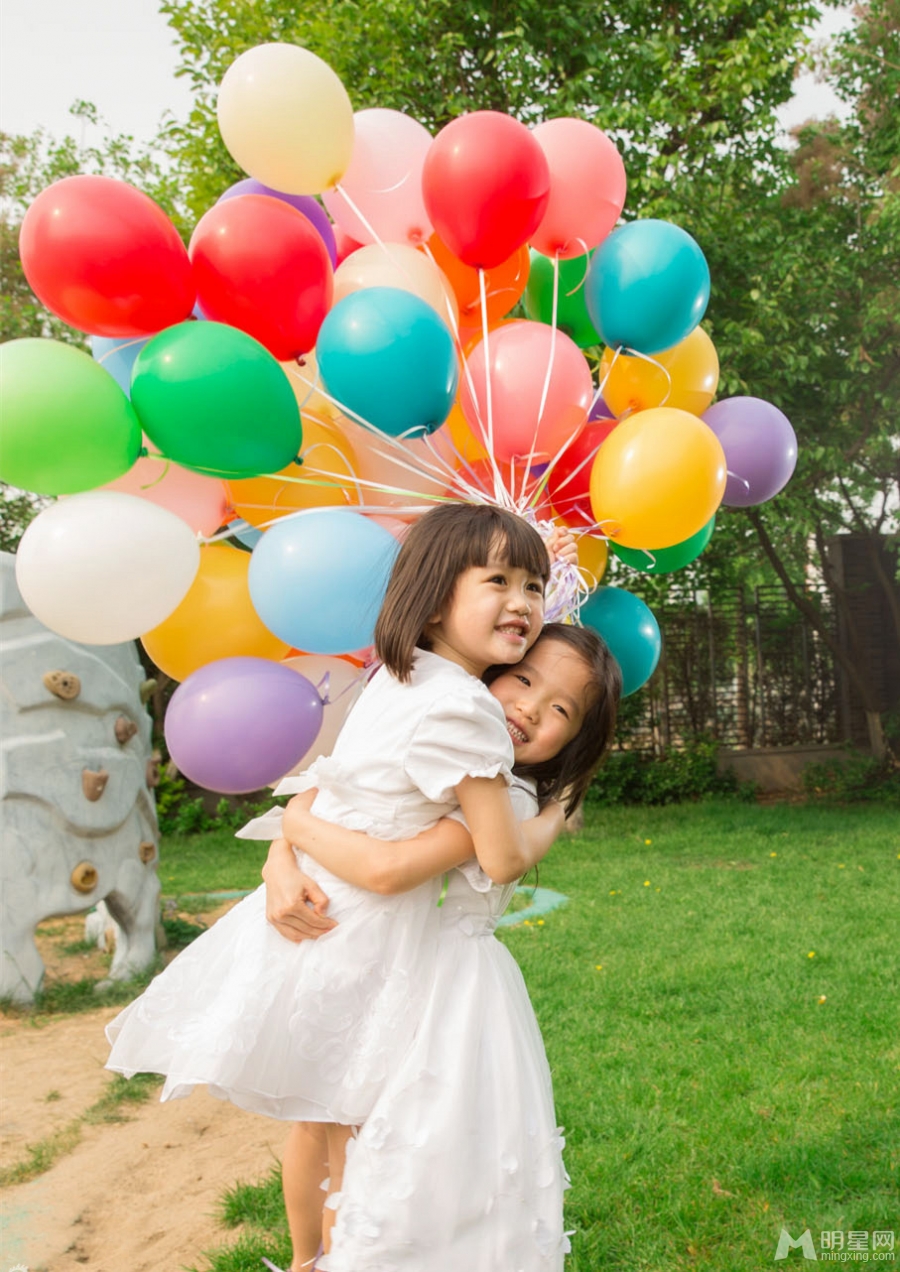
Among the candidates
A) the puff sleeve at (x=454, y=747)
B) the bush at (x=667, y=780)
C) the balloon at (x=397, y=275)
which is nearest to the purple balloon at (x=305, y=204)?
the balloon at (x=397, y=275)

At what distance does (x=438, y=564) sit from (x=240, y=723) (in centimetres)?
54

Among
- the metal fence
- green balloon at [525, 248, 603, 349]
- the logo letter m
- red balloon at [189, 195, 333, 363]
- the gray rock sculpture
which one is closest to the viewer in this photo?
red balloon at [189, 195, 333, 363]

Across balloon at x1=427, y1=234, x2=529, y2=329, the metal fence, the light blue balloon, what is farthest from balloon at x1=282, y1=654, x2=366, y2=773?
the metal fence

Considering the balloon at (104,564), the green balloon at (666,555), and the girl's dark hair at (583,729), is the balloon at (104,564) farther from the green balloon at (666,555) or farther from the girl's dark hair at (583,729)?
the green balloon at (666,555)

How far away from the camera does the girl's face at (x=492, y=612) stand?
1.65 m

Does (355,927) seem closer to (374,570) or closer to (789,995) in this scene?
(374,570)

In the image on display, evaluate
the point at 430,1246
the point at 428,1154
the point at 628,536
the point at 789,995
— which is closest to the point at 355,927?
the point at 428,1154

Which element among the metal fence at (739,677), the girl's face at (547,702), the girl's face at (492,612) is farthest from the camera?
the metal fence at (739,677)

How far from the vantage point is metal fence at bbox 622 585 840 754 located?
33.6 ft

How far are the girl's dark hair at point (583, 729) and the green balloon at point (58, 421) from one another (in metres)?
0.82

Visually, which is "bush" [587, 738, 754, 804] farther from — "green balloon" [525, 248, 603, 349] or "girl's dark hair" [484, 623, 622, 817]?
"girl's dark hair" [484, 623, 622, 817]

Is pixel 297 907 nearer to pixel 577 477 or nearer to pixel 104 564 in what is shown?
pixel 104 564

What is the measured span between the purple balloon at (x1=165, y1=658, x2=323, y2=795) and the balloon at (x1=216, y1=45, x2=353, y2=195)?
107cm

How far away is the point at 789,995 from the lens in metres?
4.12
